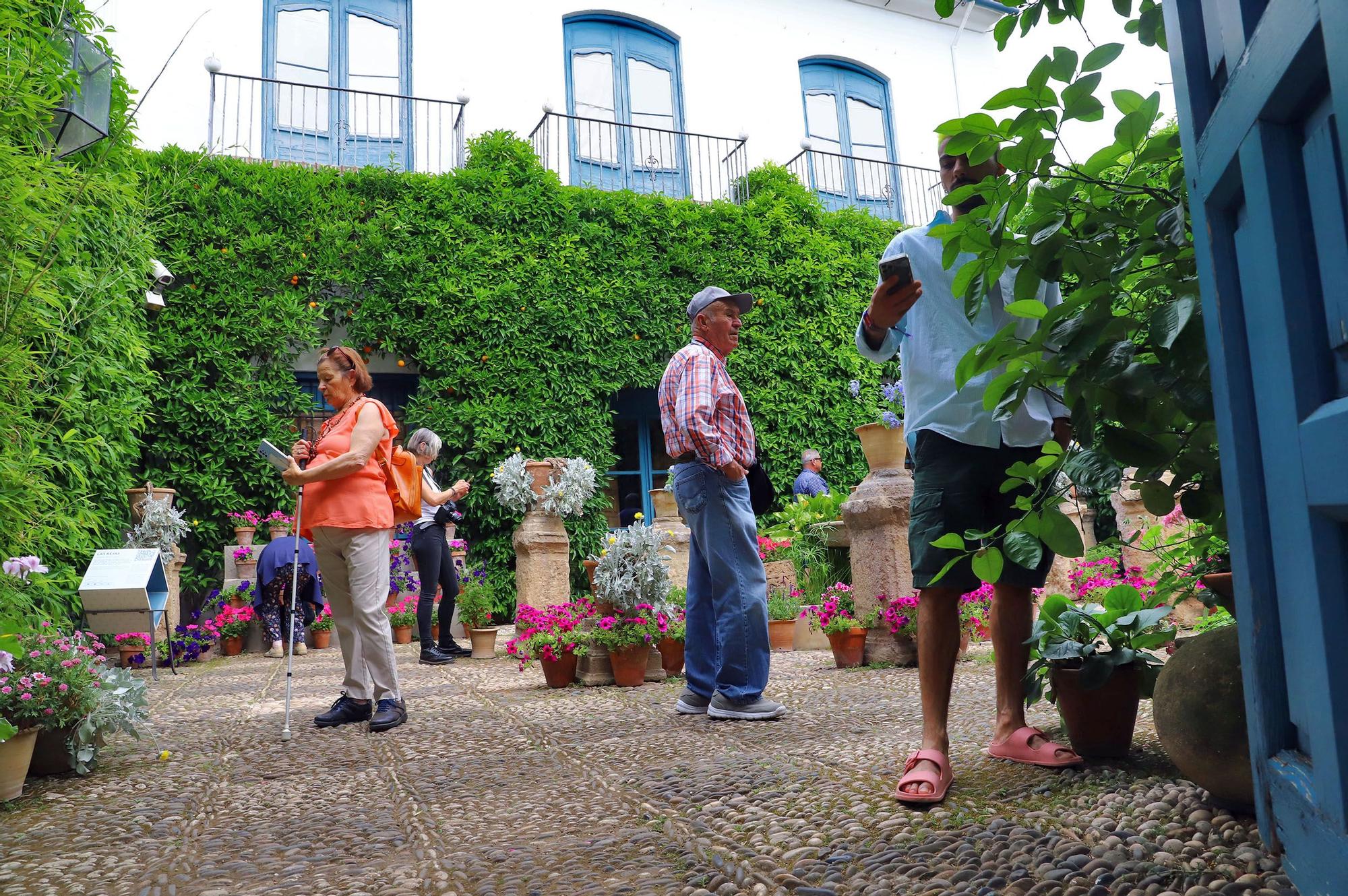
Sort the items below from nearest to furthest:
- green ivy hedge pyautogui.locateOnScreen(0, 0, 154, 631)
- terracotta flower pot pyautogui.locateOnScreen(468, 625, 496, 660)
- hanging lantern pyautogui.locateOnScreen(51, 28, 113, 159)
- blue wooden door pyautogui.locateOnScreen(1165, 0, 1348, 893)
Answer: blue wooden door pyautogui.locateOnScreen(1165, 0, 1348, 893), green ivy hedge pyautogui.locateOnScreen(0, 0, 154, 631), hanging lantern pyautogui.locateOnScreen(51, 28, 113, 159), terracotta flower pot pyautogui.locateOnScreen(468, 625, 496, 660)

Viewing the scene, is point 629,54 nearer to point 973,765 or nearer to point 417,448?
point 417,448

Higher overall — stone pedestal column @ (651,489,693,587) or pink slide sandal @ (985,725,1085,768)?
stone pedestal column @ (651,489,693,587)

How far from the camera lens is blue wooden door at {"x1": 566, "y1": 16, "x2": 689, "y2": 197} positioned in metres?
11.4

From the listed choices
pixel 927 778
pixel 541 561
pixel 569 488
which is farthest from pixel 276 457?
pixel 569 488

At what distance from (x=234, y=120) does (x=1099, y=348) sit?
10.2 m

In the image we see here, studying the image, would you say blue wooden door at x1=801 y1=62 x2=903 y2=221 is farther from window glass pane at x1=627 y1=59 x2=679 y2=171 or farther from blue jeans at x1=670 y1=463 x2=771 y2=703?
blue jeans at x1=670 y1=463 x2=771 y2=703

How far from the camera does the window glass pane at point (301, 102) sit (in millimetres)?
10031

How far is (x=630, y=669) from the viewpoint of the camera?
16.1 feet

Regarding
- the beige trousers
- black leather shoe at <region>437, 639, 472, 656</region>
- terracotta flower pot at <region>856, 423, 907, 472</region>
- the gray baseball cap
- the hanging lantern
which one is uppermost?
the hanging lantern

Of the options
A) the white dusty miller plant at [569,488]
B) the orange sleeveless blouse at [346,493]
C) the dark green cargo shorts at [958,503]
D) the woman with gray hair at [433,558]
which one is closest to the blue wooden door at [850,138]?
the white dusty miller plant at [569,488]

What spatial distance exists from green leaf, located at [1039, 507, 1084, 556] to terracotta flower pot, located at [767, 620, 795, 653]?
491cm

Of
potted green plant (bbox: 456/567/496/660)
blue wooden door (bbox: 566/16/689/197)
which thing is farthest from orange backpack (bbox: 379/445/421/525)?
blue wooden door (bbox: 566/16/689/197)

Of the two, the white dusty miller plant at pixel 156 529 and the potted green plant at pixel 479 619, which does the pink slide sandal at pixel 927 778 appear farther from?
the white dusty miller plant at pixel 156 529

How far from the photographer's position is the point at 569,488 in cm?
823
